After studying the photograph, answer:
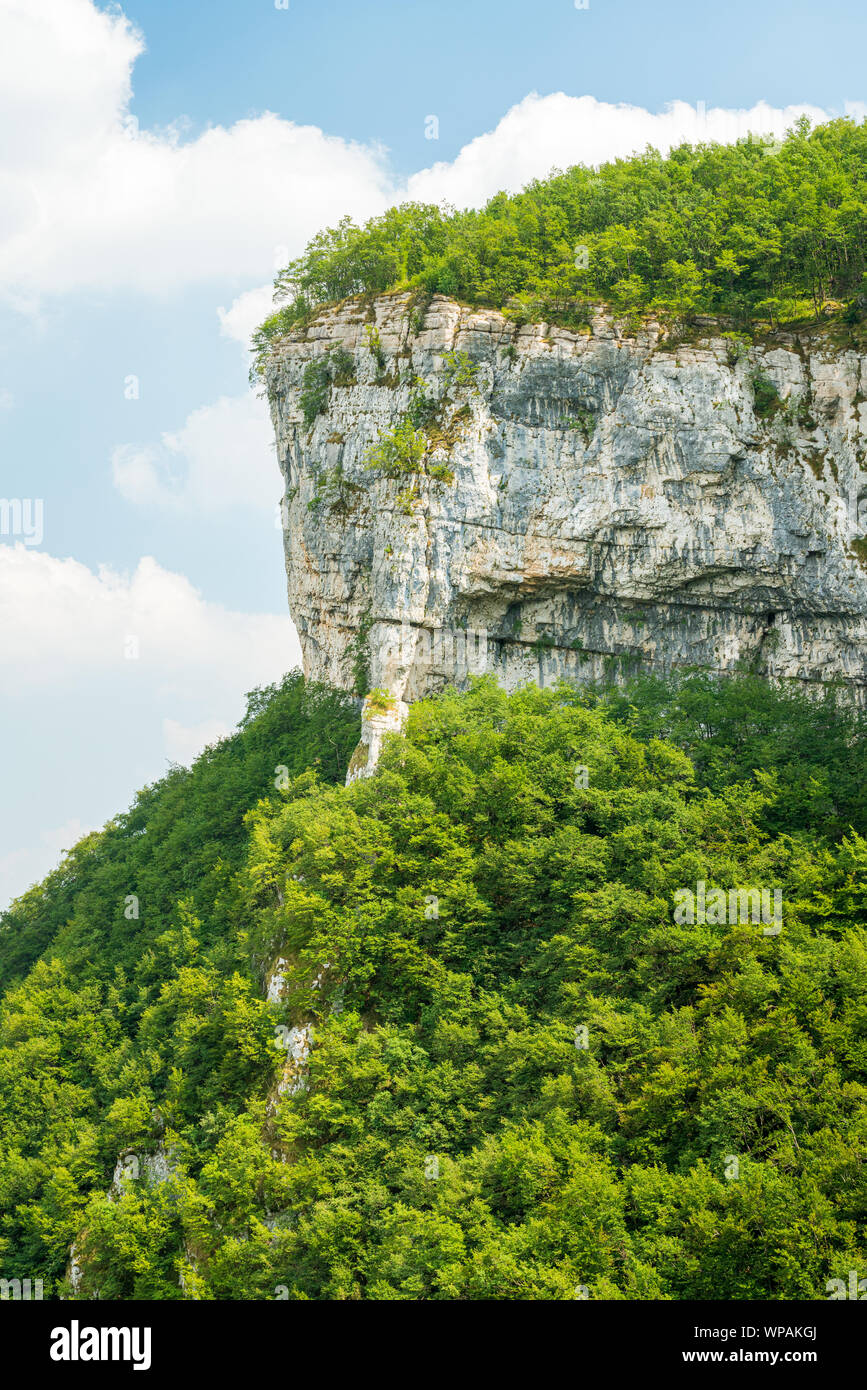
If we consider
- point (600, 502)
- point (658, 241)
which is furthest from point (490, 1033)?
point (658, 241)

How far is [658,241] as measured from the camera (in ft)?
117

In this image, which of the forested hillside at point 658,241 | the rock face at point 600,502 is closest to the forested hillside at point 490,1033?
the rock face at point 600,502

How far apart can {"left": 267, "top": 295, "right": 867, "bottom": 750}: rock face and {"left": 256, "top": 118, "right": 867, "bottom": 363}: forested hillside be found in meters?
1.15

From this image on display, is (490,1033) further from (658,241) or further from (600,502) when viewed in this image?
(658,241)

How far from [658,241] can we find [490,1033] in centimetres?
2465

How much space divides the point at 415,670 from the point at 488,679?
2834 millimetres

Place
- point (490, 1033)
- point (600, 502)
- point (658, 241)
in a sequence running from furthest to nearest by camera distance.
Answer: point (658, 241) < point (600, 502) < point (490, 1033)

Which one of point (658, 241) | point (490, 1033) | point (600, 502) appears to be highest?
point (658, 241)

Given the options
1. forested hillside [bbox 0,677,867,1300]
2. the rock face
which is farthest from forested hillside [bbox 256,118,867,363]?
forested hillside [bbox 0,677,867,1300]

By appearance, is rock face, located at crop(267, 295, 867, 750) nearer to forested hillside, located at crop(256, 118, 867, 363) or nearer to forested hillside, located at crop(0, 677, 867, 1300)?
forested hillside, located at crop(256, 118, 867, 363)

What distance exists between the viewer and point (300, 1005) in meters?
25.7

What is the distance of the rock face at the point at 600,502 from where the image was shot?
3300 centimetres

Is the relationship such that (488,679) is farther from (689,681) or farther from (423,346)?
(423,346)

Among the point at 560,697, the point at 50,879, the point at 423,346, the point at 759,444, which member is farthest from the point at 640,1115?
the point at 50,879
